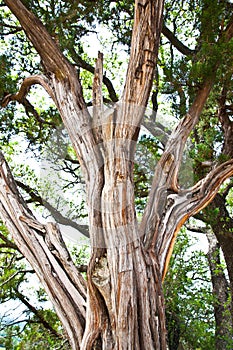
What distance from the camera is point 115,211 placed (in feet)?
6.70

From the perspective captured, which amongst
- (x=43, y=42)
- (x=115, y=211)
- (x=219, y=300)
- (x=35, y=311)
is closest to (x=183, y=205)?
(x=115, y=211)

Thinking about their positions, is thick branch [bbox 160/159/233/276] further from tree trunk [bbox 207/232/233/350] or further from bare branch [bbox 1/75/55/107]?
tree trunk [bbox 207/232/233/350]

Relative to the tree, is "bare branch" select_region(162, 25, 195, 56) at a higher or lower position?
higher

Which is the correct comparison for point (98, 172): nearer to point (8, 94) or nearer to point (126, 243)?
point (126, 243)

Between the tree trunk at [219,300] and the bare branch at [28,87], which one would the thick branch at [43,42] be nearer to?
the bare branch at [28,87]

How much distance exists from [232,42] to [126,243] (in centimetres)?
149

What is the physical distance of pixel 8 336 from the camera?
4.12 m

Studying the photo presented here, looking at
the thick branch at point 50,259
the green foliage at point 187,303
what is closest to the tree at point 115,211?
the thick branch at point 50,259

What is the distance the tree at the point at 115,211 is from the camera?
1953mm

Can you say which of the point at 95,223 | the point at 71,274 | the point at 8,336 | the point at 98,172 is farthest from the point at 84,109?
the point at 8,336

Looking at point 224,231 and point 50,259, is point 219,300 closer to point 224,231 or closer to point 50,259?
point 224,231

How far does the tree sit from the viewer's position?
195cm

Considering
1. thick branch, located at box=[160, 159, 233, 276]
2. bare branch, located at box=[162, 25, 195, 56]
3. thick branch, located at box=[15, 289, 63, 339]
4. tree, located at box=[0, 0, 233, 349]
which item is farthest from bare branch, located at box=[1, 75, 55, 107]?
thick branch, located at box=[15, 289, 63, 339]

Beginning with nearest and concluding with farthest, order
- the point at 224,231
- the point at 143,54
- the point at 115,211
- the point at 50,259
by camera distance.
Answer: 1. the point at 115,211
2. the point at 50,259
3. the point at 143,54
4. the point at 224,231
